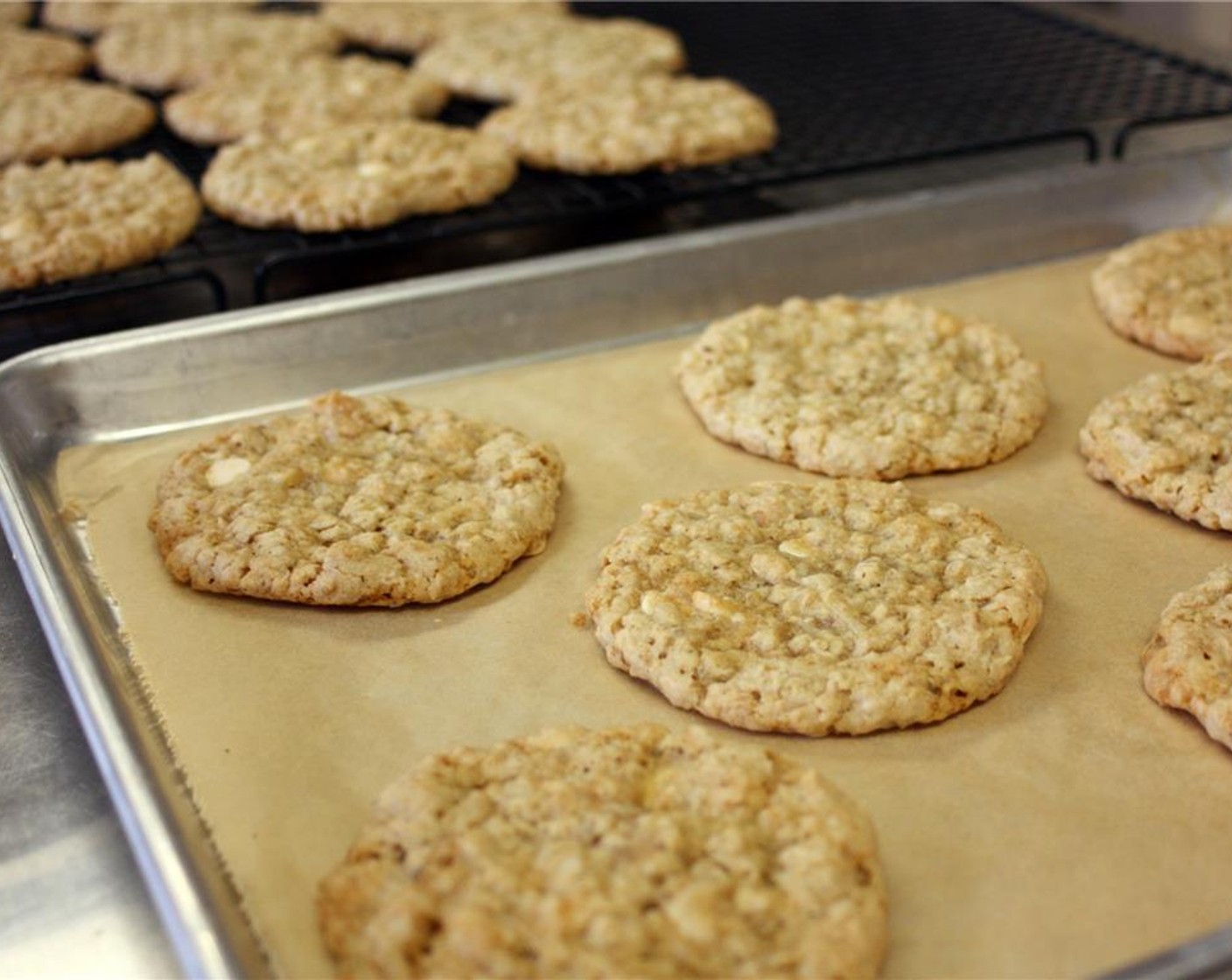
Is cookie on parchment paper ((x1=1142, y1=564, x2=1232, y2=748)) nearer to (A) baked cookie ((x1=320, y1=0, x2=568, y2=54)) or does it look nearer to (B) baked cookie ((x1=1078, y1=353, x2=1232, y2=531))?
(B) baked cookie ((x1=1078, y1=353, x2=1232, y2=531))

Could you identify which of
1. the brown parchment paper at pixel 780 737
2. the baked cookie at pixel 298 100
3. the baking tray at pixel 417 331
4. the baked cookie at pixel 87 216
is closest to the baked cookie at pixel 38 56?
the baked cookie at pixel 298 100

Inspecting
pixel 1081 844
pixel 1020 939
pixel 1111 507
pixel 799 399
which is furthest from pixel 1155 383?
pixel 1020 939

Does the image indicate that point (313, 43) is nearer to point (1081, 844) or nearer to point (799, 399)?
point (799, 399)

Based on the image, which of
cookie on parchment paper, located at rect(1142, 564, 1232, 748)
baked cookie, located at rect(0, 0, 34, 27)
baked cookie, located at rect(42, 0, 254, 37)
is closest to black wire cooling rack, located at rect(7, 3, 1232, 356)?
baked cookie, located at rect(42, 0, 254, 37)

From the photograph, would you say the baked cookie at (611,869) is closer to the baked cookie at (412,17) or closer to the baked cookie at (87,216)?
the baked cookie at (87,216)

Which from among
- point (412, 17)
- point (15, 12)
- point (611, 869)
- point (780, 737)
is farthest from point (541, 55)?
point (611, 869)
